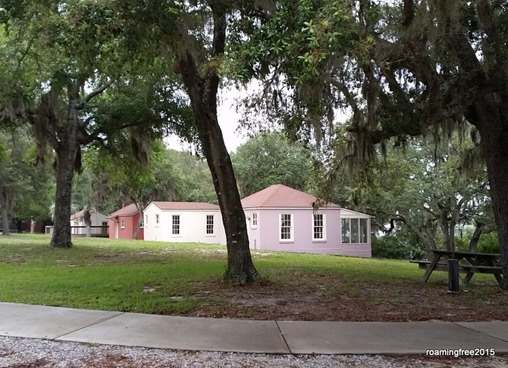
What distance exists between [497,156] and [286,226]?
16.5m

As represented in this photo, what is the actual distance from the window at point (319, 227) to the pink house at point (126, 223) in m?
19.8

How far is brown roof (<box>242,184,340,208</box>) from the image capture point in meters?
25.5

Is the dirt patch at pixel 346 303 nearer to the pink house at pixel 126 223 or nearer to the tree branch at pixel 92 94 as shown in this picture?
the tree branch at pixel 92 94

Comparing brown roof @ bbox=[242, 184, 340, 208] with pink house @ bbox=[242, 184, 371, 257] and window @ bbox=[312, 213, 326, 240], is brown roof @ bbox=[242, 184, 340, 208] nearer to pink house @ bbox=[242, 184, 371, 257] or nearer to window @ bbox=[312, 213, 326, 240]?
pink house @ bbox=[242, 184, 371, 257]

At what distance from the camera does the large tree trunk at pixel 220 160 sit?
9.23 m

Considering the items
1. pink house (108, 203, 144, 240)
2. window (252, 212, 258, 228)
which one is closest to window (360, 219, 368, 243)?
window (252, 212, 258, 228)

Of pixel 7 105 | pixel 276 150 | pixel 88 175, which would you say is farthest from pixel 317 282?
pixel 88 175

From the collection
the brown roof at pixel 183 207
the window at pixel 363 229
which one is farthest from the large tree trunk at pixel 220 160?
the brown roof at pixel 183 207

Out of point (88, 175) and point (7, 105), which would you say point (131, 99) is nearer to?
point (7, 105)

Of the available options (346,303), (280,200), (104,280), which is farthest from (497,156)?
(280,200)

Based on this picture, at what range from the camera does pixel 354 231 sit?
27234mm

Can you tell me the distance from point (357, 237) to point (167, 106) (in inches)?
605

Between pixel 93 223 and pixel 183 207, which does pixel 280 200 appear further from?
pixel 93 223

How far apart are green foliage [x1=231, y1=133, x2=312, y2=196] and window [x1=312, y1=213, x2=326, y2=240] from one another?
37.7 ft
